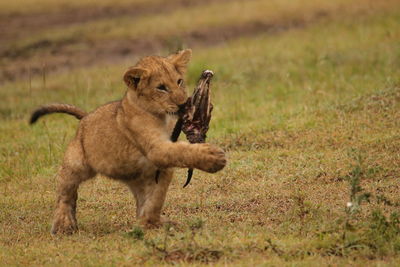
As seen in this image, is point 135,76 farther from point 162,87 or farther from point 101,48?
point 101,48

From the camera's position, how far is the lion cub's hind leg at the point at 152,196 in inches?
237

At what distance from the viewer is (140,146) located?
584 cm

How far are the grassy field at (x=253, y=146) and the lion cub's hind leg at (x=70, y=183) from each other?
0.17 metres

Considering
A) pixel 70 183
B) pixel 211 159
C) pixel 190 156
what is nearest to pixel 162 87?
pixel 190 156

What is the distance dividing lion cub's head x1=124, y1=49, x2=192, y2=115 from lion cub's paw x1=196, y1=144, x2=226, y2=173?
0.50 meters

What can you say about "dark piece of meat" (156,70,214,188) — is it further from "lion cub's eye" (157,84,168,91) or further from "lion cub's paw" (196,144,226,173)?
"lion cub's paw" (196,144,226,173)

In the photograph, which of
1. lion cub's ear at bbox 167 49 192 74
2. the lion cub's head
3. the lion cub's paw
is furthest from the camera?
lion cub's ear at bbox 167 49 192 74

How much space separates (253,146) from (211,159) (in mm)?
3166

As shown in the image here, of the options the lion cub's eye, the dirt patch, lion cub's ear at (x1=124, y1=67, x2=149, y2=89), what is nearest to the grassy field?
the dirt patch

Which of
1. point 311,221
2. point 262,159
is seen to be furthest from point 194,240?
point 262,159

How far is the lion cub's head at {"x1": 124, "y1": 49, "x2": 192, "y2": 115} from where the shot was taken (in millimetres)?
5699

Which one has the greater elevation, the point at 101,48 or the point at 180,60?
the point at 180,60

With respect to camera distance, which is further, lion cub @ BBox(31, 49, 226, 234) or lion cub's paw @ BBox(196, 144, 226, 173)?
lion cub @ BBox(31, 49, 226, 234)

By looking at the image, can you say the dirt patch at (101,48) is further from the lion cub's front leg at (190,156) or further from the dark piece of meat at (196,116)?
the lion cub's front leg at (190,156)
